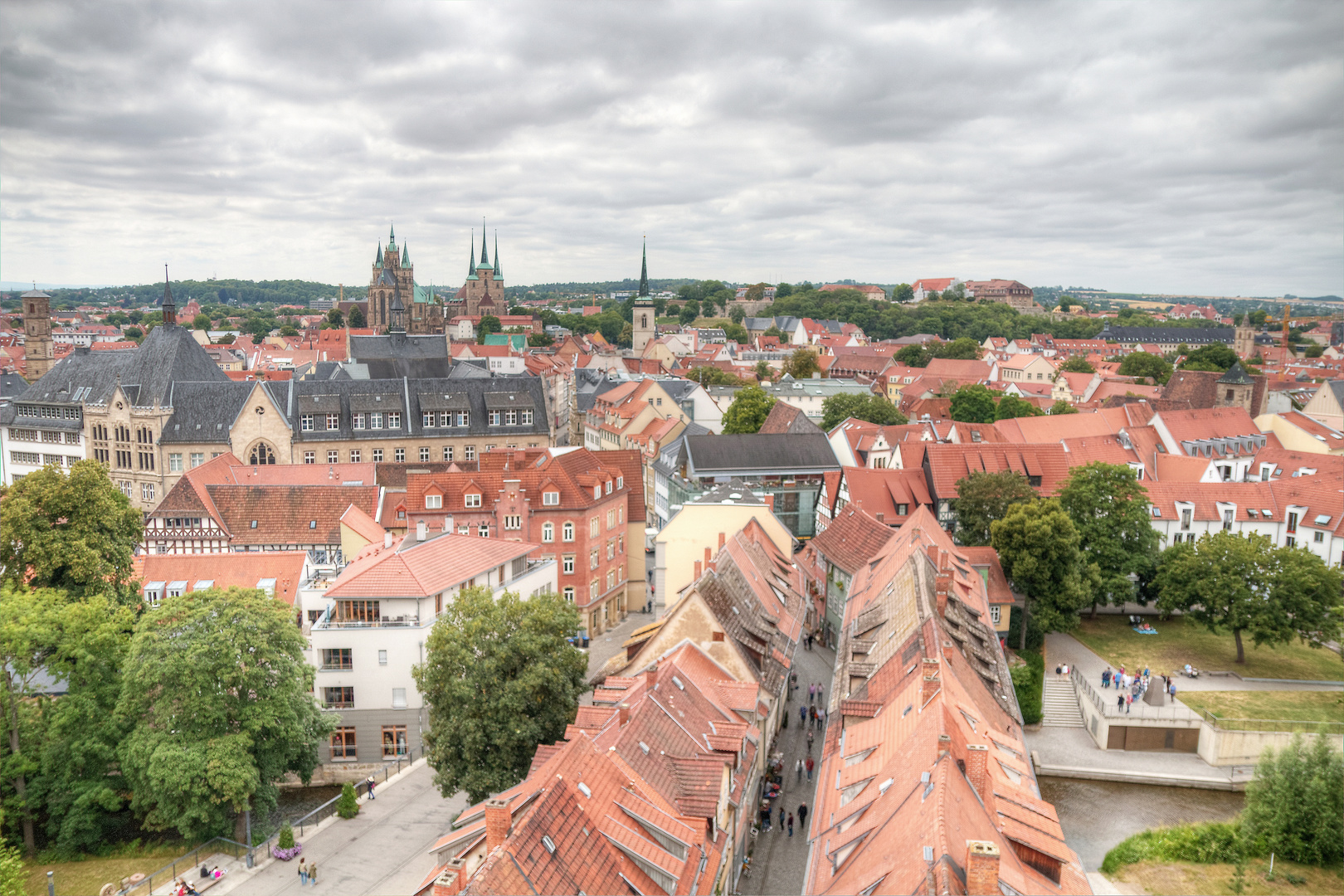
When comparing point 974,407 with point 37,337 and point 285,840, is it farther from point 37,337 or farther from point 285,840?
point 37,337

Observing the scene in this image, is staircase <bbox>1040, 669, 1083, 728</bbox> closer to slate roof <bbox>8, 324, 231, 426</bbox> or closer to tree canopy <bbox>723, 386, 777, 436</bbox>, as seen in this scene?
tree canopy <bbox>723, 386, 777, 436</bbox>

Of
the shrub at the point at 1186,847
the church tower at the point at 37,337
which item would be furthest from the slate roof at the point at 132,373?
the shrub at the point at 1186,847

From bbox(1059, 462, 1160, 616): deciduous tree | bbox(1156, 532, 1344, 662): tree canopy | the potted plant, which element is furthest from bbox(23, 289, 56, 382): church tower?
bbox(1156, 532, 1344, 662): tree canopy

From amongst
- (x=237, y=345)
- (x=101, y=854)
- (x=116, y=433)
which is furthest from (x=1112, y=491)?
(x=237, y=345)

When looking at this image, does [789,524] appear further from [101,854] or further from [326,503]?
[101,854]

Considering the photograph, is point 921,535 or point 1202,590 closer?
point 921,535

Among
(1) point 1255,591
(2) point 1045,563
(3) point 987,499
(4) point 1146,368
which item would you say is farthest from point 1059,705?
(4) point 1146,368
